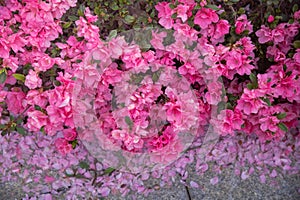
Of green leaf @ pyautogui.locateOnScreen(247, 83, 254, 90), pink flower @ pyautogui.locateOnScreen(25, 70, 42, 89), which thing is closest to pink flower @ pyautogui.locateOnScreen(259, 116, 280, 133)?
green leaf @ pyautogui.locateOnScreen(247, 83, 254, 90)

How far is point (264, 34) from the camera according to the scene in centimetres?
178

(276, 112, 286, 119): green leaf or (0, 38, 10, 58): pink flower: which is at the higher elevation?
(0, 38, 10, 58): pink flower

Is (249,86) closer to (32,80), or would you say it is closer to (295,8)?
(295,8)

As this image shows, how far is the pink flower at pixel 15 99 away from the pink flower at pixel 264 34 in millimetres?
985

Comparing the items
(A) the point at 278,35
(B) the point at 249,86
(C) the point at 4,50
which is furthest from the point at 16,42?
(A) the point at 278,35

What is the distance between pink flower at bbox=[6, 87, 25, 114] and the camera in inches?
70.2

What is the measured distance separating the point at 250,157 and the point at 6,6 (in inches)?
49.9

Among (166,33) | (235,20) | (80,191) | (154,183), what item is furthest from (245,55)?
(80,191)

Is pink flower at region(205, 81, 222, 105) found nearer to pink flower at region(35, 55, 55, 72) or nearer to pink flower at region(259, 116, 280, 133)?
pink flower at region(259, 116, 280, 133)

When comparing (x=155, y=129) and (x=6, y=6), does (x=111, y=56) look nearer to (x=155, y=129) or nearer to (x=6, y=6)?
(x=155, y=129)

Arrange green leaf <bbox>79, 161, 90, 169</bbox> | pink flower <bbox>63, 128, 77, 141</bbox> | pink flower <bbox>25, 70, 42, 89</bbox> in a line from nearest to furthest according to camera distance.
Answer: pink flower <bbox>25, 70, 42, 89</bbox> < pink flower <bbox>63, 128, 77, 141</bbox> < green leaf <bbox>79, 161, 90, 169</bbox>

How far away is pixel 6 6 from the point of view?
1.77m

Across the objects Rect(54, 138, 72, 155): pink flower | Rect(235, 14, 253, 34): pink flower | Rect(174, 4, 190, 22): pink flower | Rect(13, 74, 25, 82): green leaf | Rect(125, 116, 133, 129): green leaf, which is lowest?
Rect(54, 138, 72, 155): pink flower

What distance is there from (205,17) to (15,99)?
826 mm
